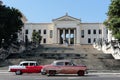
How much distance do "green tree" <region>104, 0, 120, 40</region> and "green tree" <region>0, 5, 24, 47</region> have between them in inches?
603

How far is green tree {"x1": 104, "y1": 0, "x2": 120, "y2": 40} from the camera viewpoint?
46938mm

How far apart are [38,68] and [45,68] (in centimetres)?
271

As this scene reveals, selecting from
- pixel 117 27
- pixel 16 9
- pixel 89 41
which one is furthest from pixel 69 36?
pixel 117 27

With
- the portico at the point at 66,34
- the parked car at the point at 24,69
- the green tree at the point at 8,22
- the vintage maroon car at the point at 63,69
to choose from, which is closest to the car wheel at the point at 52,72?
the vintage maroon car at the point at 63,69

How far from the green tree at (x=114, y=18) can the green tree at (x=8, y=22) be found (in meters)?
15.3

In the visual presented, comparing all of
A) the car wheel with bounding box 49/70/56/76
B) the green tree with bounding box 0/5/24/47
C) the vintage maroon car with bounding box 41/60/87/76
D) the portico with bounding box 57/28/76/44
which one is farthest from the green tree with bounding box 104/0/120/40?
the portico with bounding box 57/28/76/44

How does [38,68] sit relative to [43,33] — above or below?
below

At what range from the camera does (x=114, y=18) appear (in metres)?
47.2

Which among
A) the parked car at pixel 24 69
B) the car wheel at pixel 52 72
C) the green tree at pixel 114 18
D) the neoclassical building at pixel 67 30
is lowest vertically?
the car wheel at pixel 52 72

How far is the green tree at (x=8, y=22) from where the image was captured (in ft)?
186

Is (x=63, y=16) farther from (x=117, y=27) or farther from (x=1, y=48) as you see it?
(x=117, y=27)

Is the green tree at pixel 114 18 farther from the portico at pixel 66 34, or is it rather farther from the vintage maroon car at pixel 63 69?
the portico at pixel 66 34

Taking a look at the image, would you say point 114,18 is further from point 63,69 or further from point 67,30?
point 67,30

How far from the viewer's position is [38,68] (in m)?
39.5
